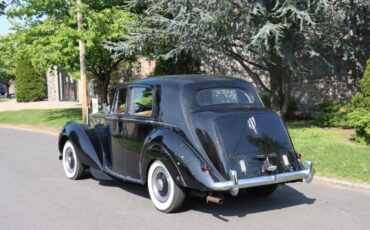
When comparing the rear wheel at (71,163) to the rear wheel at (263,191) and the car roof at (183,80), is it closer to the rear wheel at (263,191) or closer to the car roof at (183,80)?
the car roof at (183,80)

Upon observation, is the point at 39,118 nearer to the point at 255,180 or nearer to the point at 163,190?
the point at 163,190

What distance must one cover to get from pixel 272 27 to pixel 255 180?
6.71 meters

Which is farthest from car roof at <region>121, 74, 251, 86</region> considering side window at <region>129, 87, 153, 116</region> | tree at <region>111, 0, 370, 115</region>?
tree at <region>111, 0, 370, 115</region>

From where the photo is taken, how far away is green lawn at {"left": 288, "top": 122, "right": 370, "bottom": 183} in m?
8.73

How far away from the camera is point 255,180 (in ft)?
20.4

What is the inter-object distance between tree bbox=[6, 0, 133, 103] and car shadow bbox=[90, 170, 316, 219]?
10.4m

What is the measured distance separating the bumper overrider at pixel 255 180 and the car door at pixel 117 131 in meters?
1.96

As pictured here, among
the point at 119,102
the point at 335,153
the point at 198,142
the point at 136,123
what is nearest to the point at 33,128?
the point at 119,102

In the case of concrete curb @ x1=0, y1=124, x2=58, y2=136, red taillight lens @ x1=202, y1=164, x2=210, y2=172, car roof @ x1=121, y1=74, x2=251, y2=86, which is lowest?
concrete curb @ x1=0, y1=124, x2=58, y2=136

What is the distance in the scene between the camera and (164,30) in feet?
51.3

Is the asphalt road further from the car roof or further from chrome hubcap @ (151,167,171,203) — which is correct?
the car roof

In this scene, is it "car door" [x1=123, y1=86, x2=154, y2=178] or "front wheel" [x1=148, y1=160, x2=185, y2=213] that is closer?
"front wheel" [x1=148, y1=160, x2=185, y2=213]

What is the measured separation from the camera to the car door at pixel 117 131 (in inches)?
300

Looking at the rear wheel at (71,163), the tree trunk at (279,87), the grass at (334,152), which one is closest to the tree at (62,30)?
the tree trunk at (279,87)
